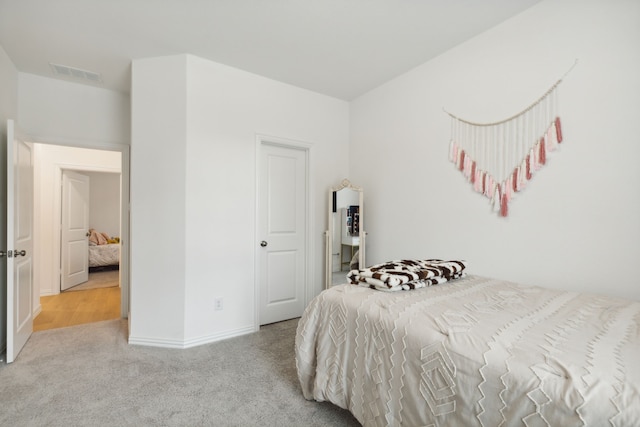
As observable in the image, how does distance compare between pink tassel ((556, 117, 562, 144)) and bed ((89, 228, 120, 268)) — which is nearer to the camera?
pink tassel ((556, 117, 562, 144))

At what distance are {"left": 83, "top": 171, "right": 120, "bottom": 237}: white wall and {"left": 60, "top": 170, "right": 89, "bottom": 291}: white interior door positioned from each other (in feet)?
6.09

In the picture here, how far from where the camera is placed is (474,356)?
38.5 inches

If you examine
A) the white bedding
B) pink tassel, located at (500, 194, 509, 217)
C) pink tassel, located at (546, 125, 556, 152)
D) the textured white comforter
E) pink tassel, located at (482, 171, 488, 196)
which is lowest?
the white bedding

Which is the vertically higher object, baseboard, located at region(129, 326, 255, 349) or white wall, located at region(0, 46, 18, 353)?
white wall, located at region(0, 46, 18, 353)

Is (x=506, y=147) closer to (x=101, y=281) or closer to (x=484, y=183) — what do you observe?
(x=484, y=183)

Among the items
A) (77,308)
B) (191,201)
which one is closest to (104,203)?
(77,308)

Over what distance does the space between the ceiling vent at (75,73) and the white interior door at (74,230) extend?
2257mm

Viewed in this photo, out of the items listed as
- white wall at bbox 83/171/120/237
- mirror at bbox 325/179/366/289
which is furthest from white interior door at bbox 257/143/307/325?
white wall at bbox 83/171/120/237

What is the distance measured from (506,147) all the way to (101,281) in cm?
626

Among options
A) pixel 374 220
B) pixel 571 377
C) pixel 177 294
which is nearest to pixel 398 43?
pixel 374 220

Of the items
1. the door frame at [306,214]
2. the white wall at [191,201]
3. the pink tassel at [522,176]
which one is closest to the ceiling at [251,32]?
the white wall at [191,201]

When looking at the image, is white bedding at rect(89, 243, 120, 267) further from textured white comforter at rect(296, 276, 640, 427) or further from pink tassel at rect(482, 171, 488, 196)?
pink tassel at rect(482, 171, 488, 196)

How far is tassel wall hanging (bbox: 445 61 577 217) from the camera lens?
191cm

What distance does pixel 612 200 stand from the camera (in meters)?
1.65
